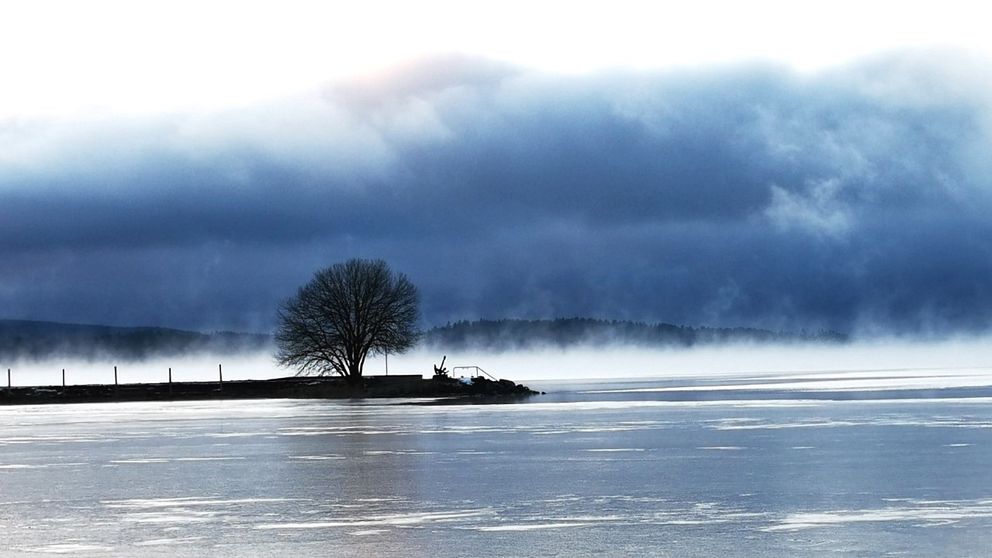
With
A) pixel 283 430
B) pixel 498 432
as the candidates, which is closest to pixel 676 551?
pixel 498 432

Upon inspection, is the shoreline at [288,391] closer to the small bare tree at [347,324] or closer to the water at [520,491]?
the small bare tree at [347,324]

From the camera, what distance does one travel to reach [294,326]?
13112 centimetres

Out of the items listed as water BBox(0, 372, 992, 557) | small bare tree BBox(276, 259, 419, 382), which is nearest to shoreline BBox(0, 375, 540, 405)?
small bare tree BBox(276, 259, 419, 382)

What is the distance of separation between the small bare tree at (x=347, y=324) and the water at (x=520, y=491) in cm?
7480

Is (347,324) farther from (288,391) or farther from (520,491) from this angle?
(520,491)

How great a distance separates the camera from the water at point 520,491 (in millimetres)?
20938

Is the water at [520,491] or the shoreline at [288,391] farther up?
the shoreline at [288,391]

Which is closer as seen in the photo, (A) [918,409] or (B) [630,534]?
(B) [630,534]

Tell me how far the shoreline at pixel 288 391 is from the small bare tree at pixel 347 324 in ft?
6.72

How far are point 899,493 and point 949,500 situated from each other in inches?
61.9

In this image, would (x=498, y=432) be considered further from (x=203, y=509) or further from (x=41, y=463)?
(x=203, y=509)

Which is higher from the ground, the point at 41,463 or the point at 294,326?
the point at 294,326

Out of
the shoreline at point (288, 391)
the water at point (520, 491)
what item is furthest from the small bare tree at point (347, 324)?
the water at point (520, 491)

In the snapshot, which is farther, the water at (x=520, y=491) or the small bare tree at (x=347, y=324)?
the small bare tree at (x=347, y=324)
